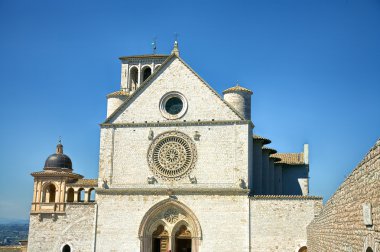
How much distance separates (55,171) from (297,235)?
17.1 m

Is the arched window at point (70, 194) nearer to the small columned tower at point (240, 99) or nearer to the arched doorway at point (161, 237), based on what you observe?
the arched doorway at point (161, 237)

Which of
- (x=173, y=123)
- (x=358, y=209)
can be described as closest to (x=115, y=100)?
(x=173, y=123)

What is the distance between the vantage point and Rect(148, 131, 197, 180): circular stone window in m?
30.7

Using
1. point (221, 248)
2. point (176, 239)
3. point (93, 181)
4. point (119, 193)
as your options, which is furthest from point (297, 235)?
point (93, 181)

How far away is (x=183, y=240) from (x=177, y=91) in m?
9.13

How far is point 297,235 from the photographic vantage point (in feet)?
91.2

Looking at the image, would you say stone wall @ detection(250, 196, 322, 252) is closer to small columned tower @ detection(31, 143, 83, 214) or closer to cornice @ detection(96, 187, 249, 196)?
cornice @ detection(96, 187, 249, 196)

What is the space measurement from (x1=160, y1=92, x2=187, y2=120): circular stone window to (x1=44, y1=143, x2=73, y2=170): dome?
9.43 metres

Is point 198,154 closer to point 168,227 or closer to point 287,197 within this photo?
point 168,227

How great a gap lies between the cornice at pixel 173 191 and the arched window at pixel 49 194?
4848mm

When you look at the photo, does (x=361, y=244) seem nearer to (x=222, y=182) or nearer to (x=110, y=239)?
(x=222, y=182)

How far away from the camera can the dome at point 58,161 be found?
118 ft

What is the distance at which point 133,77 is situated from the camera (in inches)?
1607

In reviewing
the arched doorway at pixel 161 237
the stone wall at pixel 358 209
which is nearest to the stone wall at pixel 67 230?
the arched doorway at pixel 161 237
